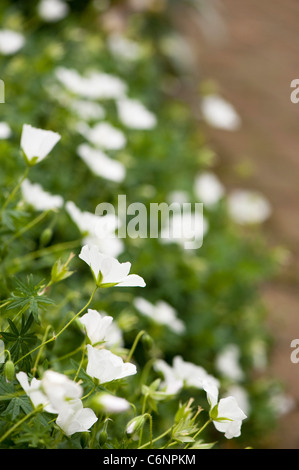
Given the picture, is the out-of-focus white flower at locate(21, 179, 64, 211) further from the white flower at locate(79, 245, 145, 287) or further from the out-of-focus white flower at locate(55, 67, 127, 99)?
the out-of-focus white flower at locate(55, 67, 127, 99)

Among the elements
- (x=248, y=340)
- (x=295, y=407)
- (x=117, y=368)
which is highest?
(x=117, y=368)

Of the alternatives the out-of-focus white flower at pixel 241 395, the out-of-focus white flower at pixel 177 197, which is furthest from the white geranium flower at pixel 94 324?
the out-of-focus white flower at pixel 177 197

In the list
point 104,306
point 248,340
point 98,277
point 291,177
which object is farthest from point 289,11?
point 98,277

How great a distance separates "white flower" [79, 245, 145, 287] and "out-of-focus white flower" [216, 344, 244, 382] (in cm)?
104

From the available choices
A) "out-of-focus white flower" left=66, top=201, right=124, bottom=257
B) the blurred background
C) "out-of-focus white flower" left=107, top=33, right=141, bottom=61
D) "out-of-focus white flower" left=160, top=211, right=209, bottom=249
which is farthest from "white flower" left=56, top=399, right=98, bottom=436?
"out-of-focus white flower" left=107, top=33, right=141, bottom=61

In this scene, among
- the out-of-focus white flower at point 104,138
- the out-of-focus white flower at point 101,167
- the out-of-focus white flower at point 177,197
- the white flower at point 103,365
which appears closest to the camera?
the white flower at point 103,365

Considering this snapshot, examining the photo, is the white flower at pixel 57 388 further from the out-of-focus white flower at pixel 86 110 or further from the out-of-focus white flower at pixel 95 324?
the out-of-focus white flower at pixel 86 110

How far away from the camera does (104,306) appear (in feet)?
4.48

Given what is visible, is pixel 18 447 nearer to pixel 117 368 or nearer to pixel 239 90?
pixel 117 368

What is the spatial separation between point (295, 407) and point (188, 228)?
761mm

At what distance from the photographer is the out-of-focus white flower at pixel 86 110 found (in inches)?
69.4

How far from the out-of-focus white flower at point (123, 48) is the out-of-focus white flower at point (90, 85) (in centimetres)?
49

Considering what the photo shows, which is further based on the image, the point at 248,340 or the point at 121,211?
the point at 248,340
